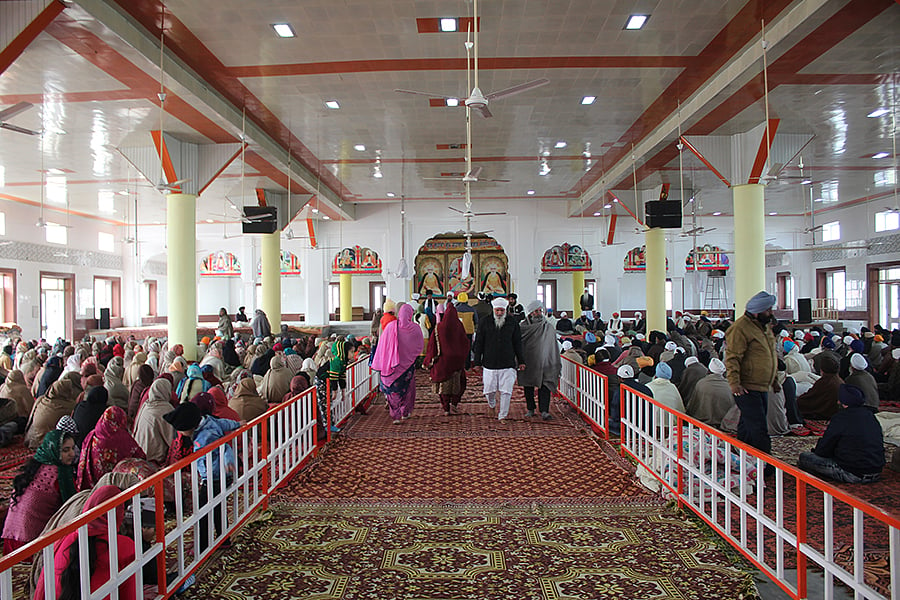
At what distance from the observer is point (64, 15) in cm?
476

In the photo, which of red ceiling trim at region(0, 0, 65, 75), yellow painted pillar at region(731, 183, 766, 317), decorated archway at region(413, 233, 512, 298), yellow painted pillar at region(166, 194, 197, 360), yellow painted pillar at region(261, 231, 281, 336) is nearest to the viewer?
red ceiling trim at region(0, 0, 65, 75)

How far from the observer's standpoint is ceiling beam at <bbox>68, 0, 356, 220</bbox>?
199 inches

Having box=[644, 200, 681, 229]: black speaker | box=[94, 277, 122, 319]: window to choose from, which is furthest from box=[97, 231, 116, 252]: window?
box=[644, 200, 681, 229]: black speaker

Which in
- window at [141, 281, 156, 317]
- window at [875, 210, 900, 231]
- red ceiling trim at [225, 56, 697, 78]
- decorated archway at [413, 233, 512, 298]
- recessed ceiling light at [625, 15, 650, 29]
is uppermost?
red ceiling trim at [225, 56, 697, 78]

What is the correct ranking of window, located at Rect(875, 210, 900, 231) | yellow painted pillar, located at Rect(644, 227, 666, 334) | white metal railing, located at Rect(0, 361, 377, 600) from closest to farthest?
white metal railing, located at Rect(0, 361, 377, 600) → yellow painted pillar, located at Rect(644, 227, 666, 334) → window, located at Rect(875, 210, 900, 231)

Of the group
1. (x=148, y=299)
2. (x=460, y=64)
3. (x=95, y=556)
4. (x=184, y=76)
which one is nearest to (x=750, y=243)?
(x=460, y=64)

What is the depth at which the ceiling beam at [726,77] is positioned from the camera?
5266 mm

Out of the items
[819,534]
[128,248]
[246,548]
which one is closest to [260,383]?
[246,548]

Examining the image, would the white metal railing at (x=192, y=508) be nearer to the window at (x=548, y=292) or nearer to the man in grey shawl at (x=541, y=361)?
the man in grey shawl at (x=541, y=361)

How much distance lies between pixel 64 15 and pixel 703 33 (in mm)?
5742

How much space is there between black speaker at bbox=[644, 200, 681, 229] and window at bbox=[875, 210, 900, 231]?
7.57 m

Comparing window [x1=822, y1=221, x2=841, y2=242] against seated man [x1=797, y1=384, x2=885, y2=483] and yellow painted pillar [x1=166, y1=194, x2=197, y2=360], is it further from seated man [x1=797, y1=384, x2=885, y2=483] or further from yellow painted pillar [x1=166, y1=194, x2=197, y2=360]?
yellow painted pillar [x1=166, y1=194, x2=197, y2=360]

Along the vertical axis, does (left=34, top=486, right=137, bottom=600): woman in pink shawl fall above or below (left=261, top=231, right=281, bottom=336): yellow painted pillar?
below

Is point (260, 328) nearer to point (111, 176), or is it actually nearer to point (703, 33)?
point (111, 176)
